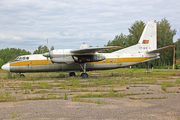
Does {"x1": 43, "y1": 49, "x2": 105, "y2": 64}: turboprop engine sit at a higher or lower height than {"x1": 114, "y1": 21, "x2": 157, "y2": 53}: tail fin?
lower

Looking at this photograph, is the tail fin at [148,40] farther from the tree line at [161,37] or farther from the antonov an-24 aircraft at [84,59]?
the tree line at [161,37]

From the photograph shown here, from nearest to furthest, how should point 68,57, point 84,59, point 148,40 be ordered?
point 68,57 → point 84,59 → point 148,40

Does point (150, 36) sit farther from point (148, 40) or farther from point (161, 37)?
point (161, 37)

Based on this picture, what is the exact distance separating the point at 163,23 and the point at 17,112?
215ft

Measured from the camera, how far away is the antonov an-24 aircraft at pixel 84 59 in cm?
1969

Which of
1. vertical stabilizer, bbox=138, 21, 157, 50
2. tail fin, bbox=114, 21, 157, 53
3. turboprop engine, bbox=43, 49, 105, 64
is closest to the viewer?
turboprop engine, bbox=43, 49, 105, 64

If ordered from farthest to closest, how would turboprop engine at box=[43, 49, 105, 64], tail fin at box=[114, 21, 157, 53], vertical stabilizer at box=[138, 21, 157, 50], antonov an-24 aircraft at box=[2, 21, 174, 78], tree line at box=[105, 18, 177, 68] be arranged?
tree line at box=[105, 18, 177, 68] → vertical stabilizer at box=[138, 21, 157, 50] → tail fin at box=[114, 21, 157, 53] → antonov an-24 aircraft at box=[2, 21, 174, 78] → turboprop engine at box=[43, 49, 105, 64]

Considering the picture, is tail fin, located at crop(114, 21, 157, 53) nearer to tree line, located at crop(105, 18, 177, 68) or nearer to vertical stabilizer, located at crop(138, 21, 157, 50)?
vertical stabilizer, located at crop(138, 21, 157, 50)

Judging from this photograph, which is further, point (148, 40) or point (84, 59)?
point (148, 40)

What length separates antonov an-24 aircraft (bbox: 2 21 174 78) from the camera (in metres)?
19.7

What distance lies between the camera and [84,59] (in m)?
20.6

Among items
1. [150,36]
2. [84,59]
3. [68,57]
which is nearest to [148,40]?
[150,36]

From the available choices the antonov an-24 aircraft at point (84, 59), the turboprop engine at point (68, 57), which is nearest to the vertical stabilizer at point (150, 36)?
the antonov an-24 aircraft at point (84, 59)

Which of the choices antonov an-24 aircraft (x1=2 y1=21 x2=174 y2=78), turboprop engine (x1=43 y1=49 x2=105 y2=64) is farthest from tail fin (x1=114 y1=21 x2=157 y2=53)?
turboprop engine (x1=43 y1=49 x2=105 y2=64)
